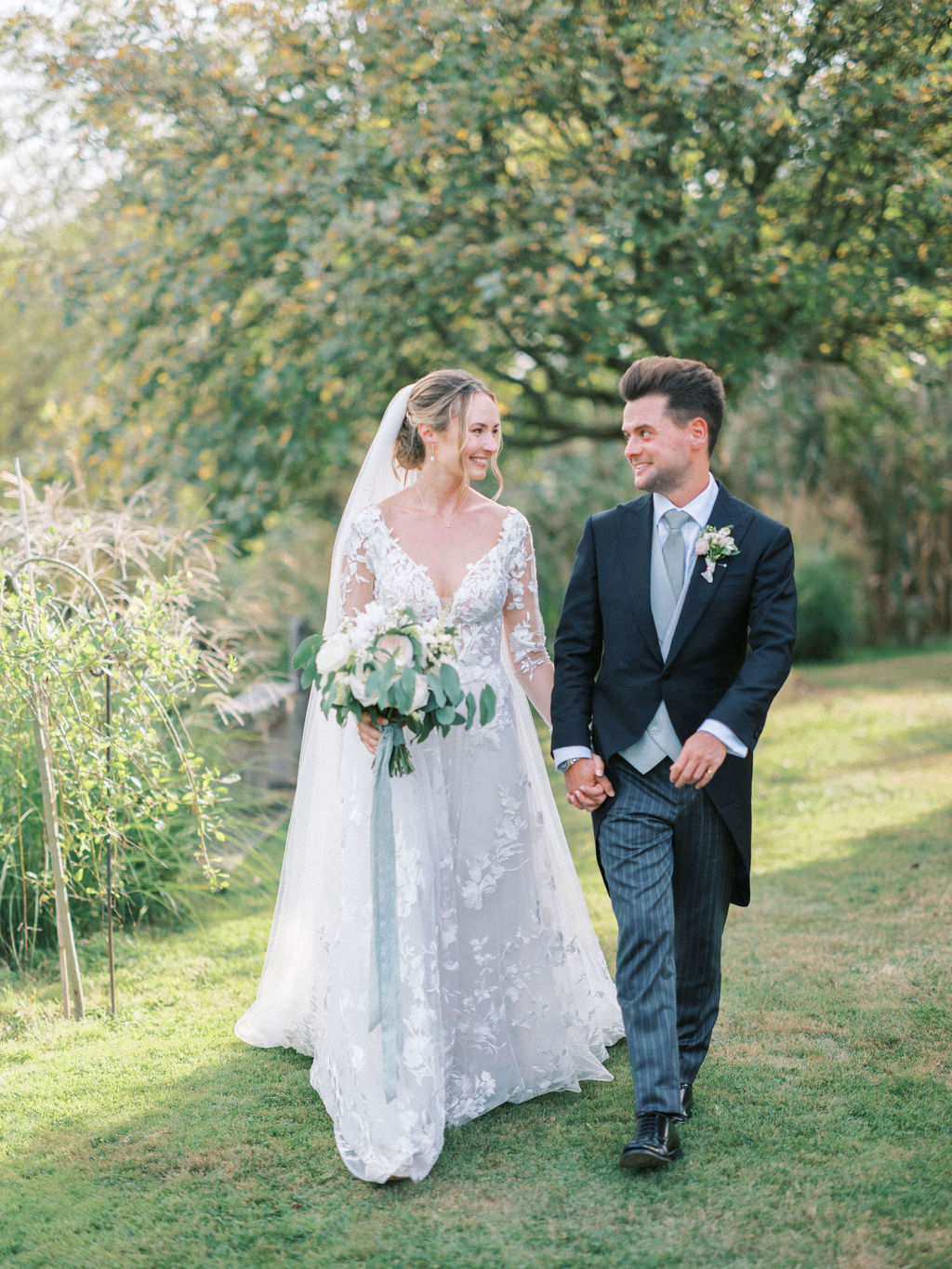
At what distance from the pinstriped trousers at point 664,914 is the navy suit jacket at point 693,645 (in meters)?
0.09

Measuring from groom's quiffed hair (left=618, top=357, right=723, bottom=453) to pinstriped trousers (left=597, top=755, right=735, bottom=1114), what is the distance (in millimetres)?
942

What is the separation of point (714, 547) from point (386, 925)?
137 centimetres

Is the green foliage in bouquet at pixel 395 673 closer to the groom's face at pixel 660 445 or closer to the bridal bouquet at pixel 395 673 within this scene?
the bridal bouquet at pixel 395 673

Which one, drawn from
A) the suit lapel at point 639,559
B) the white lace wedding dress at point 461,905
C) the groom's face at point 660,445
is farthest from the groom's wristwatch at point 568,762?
the groom's face at point 660,445

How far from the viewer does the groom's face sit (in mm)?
3213

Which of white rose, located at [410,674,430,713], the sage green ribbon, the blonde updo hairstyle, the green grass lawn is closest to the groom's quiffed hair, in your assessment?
the blonde updo hairstyle

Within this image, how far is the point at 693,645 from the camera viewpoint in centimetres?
316

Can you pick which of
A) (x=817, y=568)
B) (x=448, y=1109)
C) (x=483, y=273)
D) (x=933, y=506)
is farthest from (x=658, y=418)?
(x=933, y=506)

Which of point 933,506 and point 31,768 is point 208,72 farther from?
point 933,506

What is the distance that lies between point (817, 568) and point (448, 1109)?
36.8 ft

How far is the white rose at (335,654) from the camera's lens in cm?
318

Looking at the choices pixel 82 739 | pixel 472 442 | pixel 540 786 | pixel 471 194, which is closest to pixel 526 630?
pixel 540 786

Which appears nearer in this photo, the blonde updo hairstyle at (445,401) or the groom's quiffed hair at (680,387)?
the groom's quiffed hair at (680,387)

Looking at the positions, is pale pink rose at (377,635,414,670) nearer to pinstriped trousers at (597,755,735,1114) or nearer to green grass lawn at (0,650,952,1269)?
pinstriped trousers at (597,755,735,1114)
